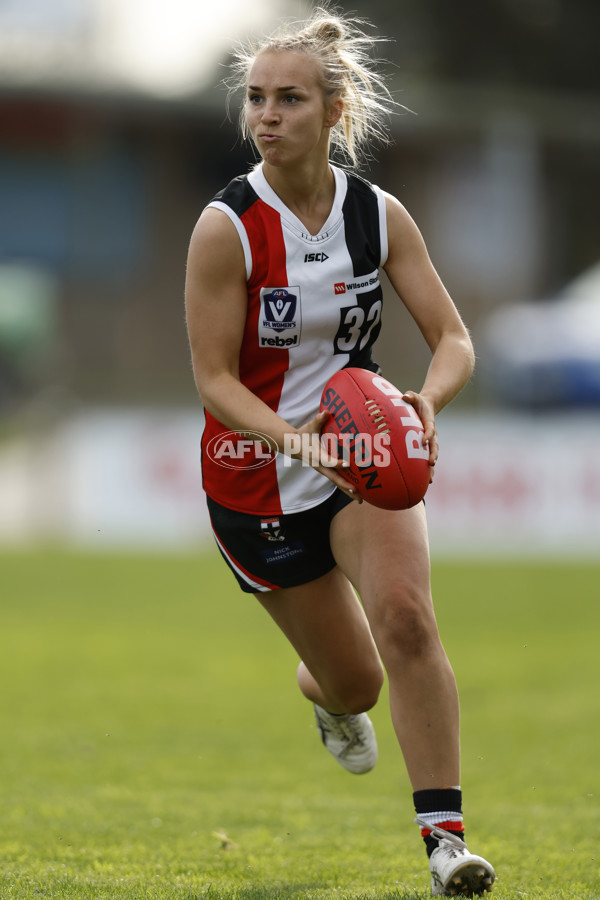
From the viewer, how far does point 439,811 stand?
359 centimetres

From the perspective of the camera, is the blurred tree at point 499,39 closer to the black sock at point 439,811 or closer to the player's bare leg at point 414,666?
the player's bare leg at point 414,666

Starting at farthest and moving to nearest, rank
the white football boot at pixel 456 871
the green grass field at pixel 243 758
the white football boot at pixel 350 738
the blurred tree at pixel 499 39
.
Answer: the blurred tree at pixel 499 39 → the white football boot at pixel 350 738 → the green grass field at pixel 243 758 → the white football boot at pixel 456 871

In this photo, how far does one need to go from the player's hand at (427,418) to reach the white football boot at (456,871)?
3.22 ft

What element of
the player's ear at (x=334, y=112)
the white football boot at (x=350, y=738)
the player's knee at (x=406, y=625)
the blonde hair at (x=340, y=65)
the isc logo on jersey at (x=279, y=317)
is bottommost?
the white football boot at (x=350, y=738)

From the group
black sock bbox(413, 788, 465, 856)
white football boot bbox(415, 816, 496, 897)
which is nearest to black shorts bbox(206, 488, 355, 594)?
black sock bbox(413, 788, 465, 856)

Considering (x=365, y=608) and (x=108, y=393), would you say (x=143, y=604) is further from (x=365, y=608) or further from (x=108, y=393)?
(x=108, y=393)

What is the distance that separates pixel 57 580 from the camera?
40.9 feet

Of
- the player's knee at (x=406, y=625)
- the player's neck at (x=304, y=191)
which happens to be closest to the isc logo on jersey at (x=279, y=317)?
the player's neck at (x=304, y=191)

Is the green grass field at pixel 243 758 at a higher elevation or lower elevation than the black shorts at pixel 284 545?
lower

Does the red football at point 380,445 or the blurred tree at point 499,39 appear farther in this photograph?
the blurred tree at point 499,39

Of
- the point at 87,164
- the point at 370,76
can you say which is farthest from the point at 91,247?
the point at 370,76

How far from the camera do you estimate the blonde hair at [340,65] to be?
3725 mm

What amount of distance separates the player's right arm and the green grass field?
4.38ft

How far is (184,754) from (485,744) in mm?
1464
